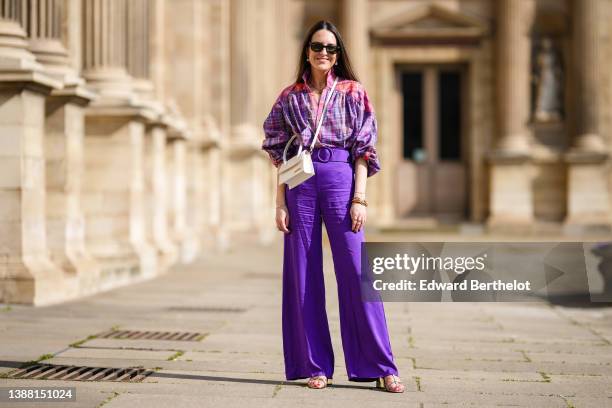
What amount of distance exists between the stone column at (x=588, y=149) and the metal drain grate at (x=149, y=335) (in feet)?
64.2

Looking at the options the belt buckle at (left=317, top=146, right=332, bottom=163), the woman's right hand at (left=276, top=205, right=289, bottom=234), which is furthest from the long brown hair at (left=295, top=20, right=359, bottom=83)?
the woman's right hand at (left=276, top=205, right=289, bottom=234)

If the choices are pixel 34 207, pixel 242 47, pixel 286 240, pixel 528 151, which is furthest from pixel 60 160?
pixel 528 151

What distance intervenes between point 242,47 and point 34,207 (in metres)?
12.3

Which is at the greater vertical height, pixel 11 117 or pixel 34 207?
pixel 11 117

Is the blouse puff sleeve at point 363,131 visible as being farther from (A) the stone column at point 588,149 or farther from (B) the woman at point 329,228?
(A) the stone column at point 588,149

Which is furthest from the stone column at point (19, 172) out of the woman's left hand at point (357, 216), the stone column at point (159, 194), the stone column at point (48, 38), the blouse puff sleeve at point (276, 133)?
the woman's left hand at point (357, 216)

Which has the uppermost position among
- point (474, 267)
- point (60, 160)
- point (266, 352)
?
point (60, 160)

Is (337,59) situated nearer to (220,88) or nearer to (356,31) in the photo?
(220,88)

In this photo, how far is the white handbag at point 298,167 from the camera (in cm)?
509

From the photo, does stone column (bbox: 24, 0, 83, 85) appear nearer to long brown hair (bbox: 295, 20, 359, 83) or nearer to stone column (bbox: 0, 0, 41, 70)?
stone column (bbox: 0, 0, 41, 70)

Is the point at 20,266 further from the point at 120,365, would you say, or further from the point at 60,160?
the point at 120,365

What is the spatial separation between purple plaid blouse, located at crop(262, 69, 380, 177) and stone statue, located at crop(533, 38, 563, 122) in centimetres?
2225

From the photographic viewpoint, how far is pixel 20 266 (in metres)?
8.79

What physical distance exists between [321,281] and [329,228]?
10.7 inches
